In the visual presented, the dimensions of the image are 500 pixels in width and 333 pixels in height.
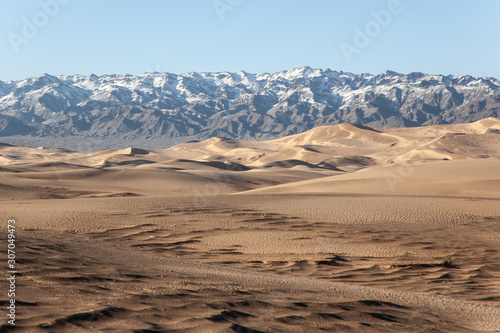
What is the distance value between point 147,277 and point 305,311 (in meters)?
2.41

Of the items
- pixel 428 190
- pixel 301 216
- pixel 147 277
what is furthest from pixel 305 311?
pixel 428 190

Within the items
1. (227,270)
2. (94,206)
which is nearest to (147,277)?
(227,270)

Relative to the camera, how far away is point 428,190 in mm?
20297

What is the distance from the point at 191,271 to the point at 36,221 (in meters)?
6.53

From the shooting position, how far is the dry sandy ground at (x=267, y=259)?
206 inches

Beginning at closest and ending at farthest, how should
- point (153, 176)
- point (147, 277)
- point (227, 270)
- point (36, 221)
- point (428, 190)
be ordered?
point (147, 277)
point (227, 270)
point (36, 221)
point (428, 190)
point (153, 176)

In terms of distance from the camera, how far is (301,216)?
549 inches

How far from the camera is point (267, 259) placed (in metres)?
9.82

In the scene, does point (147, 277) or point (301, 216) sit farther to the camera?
point (301, 216)

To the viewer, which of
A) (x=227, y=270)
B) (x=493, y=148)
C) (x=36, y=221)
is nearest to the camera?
(x=227, y=270)

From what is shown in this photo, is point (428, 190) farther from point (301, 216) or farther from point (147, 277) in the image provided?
point (147, 277)

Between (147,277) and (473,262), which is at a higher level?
(147,277)

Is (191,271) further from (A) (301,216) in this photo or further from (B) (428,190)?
(B) (428,190)

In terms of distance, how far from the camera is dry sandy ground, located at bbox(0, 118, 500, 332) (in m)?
5.23
